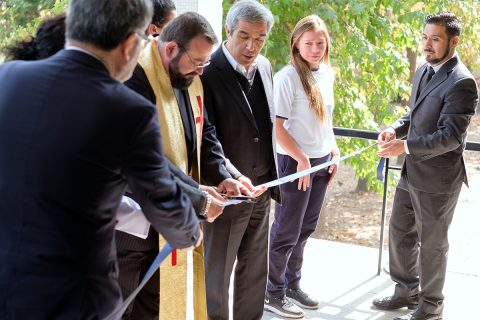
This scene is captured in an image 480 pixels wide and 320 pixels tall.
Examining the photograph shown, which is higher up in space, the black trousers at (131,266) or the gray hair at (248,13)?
the gray hair at (248,13)

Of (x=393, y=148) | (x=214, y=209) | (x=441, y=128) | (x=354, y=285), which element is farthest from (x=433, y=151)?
(x=214, y=209)

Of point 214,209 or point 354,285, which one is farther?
point 354,285

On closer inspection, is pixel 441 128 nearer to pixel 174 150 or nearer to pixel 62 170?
pixel 174 150

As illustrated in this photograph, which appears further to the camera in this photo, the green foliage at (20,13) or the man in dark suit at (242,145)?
the green foliage at (20,13)

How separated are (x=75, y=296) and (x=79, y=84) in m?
0.57

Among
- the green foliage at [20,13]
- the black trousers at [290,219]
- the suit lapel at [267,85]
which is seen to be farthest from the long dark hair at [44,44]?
the green foliage at [20,13]

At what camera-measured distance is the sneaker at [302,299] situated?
4.07m

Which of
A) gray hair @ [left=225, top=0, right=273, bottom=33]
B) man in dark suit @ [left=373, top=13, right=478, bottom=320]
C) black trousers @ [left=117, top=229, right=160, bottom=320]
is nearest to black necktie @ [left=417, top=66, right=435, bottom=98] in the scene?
man in dark suit @ [left=373, top=13, right=478, bottom=320]

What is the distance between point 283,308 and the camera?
3949 millimetres

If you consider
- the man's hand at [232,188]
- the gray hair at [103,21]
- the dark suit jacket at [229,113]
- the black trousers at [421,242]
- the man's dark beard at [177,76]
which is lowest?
the black trousers at [421,242]

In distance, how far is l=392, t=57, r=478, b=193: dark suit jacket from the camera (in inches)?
138

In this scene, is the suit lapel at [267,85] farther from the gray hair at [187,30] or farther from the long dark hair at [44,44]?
the long dark hair at [44,44]

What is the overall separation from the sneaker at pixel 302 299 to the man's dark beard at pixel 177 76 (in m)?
1.88

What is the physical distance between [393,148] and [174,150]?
1.52m
